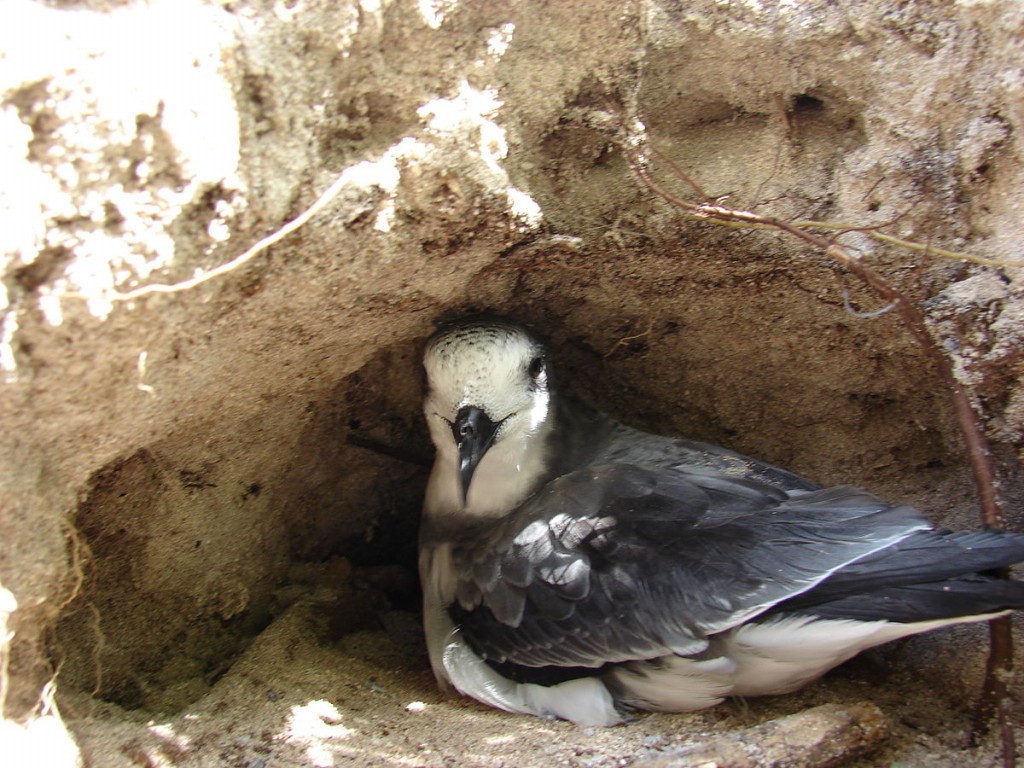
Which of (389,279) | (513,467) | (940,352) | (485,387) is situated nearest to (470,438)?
(485,387)

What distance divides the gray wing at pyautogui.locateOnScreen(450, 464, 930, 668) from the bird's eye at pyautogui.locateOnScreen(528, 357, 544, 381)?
1.00 ft

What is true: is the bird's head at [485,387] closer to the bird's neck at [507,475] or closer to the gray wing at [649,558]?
the bird's neck at [507,475]

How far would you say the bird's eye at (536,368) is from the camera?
2396 millimetres

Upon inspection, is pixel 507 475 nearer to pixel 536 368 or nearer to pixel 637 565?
pixel 536 368

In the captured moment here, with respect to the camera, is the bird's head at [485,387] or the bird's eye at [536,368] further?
the bird's eye at [536,368]

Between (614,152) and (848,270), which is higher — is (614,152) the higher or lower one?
the higher one

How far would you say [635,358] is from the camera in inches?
107

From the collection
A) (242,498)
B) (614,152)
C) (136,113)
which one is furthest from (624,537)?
(136,113)

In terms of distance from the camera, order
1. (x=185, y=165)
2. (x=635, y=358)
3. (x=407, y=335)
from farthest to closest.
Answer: (x=635, y=358), (x=407, y=335), (x=185, y=165)

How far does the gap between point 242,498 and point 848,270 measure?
5.45 feet

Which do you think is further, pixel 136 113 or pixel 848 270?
pixel 848 270

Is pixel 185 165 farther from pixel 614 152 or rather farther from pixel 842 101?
pixel 842 101

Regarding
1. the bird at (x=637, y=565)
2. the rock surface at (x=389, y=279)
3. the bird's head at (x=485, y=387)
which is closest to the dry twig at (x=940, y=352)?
the rock surface at (x=389, y=279)

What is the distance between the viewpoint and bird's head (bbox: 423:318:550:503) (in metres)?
2.22
